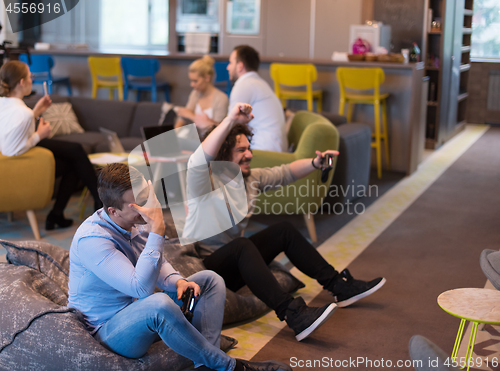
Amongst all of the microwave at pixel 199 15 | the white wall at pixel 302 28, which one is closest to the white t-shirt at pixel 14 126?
the white wall at pixel 302 28

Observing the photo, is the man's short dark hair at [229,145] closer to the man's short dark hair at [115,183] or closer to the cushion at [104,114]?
the man's short dark hair at [115,183]

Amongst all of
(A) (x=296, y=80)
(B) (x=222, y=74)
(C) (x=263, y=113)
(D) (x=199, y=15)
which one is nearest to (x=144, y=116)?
(B) (x=222, y=74)

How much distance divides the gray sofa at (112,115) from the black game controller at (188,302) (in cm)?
330

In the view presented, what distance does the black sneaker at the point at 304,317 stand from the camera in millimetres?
2176

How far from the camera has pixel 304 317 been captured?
2.19m

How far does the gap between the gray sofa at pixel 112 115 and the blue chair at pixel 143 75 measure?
37.5 inches

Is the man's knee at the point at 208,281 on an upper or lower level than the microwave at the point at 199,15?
lower

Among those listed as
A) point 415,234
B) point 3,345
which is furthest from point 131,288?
point 415,234

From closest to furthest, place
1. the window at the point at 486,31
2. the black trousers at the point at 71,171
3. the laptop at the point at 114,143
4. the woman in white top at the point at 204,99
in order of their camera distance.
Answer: the black trousers at the point at 71,171
the woman in white top at the point at 204,99
the laptop at the point at 114,143
the window at the point at 486,31

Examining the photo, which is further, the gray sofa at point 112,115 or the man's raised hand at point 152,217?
the gray sofa at point 112,115

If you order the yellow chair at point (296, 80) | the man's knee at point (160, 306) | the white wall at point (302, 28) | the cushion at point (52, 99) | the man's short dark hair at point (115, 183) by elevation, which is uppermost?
the white wall at point (302, 28)

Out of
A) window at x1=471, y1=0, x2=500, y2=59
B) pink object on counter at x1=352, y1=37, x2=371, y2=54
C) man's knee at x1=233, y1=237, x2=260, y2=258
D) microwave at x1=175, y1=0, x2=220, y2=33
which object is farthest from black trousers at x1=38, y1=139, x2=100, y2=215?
window at x1=471, y1=0, x2=500, y2=59

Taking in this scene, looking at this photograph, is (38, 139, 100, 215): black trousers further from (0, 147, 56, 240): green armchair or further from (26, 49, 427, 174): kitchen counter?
(26, 49, 427, 174): kitchen counter

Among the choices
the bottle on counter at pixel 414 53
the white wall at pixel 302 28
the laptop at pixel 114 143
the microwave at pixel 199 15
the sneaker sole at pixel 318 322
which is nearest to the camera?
the sneaker sole at pixel 318 322
